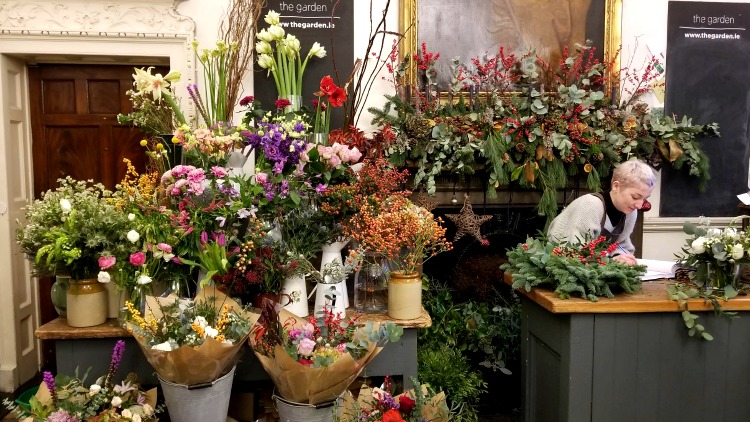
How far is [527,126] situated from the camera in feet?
10.9

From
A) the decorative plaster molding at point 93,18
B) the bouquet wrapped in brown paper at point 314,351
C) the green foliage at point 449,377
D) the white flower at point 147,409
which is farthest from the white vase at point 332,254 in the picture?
the decorative plaster molding at point 93,18

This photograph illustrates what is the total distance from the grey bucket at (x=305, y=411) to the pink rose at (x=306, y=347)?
0.17 metres

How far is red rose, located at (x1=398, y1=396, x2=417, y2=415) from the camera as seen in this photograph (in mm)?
1457

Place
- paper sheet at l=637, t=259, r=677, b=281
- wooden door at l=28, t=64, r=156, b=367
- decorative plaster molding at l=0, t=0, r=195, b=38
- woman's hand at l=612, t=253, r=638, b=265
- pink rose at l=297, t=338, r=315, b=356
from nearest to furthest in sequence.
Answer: pink rose at l=297, t=338, r=315, b=356 < woman's hand at l=612, t=253, r=638, b=265 < paper sheet at l=637, t=259, r=677, b=281 < decorative plaster molding at l=0, t=0, r=195, b=38 < wooden door at l=28, t=64, r=156, b=367

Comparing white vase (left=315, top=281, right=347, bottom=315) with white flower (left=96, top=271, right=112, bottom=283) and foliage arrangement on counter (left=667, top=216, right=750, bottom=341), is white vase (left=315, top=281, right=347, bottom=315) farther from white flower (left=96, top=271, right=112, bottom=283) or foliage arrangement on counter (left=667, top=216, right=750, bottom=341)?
foliage arrangement on counter (left=667, top=216, right=750, bottom=341)

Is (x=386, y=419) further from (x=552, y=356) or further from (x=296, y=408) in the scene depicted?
(x=552, y=356)

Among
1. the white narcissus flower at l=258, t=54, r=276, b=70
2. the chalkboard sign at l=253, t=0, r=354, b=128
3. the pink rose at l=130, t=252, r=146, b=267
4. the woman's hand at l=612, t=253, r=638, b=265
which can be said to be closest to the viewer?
the pink rose at l=130, t=252, r=146, b=267

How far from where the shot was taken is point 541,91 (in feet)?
11.0

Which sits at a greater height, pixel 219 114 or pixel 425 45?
pixel 425 45

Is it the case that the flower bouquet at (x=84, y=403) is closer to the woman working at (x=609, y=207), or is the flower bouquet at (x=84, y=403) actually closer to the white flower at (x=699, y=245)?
the woman working at (x=609, y=207)

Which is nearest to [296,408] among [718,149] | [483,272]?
[483,272]

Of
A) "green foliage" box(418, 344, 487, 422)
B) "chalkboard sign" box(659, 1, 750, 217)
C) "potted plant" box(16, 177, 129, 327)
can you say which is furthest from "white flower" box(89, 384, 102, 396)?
"chalkboard sign" box(659, 1, 750, 217)

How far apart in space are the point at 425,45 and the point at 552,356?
6.65 ft

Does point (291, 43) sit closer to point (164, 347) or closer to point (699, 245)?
point (164, 347)
